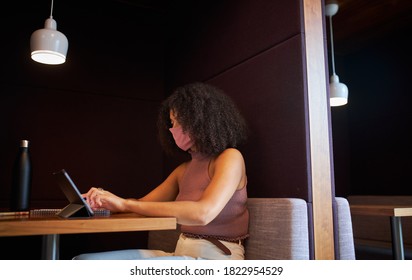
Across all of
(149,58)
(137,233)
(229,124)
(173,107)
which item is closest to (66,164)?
(137,233)

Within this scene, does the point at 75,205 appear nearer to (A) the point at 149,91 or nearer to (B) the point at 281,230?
(B) the point at 281,230

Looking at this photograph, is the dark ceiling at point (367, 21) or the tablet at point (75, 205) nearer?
the tablet at point (75, 205)

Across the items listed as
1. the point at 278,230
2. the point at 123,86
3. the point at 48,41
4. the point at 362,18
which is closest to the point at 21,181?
the point at 48,41

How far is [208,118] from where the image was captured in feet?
4.63

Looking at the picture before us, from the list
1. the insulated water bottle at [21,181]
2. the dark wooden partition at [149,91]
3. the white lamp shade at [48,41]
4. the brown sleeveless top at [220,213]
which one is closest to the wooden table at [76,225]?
the brown sleeveless top at [220,213]

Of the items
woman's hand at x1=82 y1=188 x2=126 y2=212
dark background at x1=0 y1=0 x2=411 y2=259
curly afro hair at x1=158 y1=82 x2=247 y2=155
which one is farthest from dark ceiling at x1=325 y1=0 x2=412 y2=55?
woman's hand at x1=82 y1=188 x2=126 y2=212

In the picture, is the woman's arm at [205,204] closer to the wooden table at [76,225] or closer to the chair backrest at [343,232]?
the wooden table at [76,225]

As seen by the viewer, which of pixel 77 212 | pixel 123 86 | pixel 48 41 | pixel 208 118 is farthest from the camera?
pixel 123 86

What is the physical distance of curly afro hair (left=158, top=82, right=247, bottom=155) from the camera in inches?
54.4

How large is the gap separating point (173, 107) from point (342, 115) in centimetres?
271

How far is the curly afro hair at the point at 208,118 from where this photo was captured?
4.54ft

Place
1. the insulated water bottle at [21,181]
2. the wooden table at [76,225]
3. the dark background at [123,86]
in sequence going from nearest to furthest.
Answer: the wooden table at [76,225] → the insulated water bottle at [21,181] → the dark background at [123,86]

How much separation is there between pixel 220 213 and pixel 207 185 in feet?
0.38
